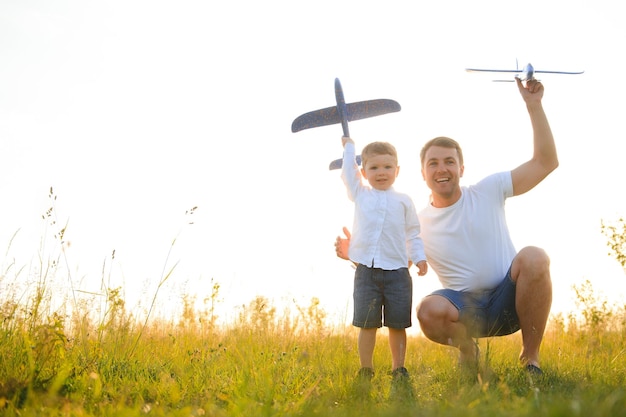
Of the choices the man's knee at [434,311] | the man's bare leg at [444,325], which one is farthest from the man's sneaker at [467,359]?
the man's knee at [434,311]

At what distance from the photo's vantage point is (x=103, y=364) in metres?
3.52

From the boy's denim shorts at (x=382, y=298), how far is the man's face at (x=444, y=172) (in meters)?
0.75

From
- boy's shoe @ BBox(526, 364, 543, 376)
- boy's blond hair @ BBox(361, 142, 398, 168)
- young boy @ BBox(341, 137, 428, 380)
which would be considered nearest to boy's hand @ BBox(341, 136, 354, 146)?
young boy @ BBox(341, 137, 428, 380)

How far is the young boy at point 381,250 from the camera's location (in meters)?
3.89

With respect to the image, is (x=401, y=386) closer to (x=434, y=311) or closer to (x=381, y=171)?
(x=434, y=311)

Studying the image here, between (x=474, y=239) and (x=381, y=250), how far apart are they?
2.55 feet

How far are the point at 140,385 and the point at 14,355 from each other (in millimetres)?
821

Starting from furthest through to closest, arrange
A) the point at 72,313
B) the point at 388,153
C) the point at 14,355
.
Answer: the point at 72,313
the point at 388,153
the point at 14,355

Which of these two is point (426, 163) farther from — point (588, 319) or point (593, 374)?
point (588, 319)

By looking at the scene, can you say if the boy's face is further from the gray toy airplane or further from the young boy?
the gray toy airplane

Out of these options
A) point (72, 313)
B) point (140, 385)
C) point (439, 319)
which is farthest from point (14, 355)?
point (439, 319)

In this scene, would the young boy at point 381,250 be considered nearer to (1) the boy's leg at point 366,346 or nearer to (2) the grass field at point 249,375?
(1) the boy's leg at point 366,346

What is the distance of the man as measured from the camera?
12.9 feet

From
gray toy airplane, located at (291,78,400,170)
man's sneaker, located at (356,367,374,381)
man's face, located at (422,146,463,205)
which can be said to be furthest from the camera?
gray toy airplane, located at (291,78,400,170)
